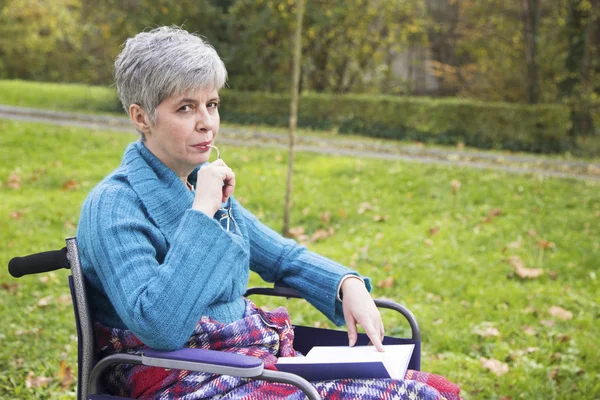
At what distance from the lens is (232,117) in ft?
54.7

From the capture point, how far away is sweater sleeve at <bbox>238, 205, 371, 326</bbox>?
2.49m

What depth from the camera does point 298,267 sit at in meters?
2.54

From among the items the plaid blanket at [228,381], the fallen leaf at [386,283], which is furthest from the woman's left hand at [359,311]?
the fallen leaf at [386,283]

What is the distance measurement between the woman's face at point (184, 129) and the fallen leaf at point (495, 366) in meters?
2.61

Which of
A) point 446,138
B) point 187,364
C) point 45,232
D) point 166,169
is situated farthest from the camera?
point 446,138

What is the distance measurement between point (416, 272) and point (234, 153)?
5.36 meters

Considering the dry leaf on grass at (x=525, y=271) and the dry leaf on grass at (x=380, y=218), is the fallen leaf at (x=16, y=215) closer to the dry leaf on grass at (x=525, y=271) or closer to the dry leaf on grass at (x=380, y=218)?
the dry leaf on grass at (x=380, y=218)

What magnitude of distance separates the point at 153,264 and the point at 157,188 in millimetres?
281

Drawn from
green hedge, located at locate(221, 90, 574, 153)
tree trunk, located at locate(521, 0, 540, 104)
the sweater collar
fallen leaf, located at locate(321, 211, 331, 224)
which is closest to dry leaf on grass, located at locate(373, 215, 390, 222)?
fallen leaf, located at locate(321, 211, 331, 224)

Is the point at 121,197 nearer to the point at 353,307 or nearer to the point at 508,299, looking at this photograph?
the point at 353,307

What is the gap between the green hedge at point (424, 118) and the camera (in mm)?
14117

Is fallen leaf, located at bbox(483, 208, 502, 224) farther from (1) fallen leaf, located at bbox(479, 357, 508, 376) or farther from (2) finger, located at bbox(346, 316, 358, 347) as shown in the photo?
(2) finger, located at bbox(346, 316, 358, 347)

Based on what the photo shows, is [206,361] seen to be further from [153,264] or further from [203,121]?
[203,121]

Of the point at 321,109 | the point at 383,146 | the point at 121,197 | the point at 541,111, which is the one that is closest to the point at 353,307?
the point at 121,197
